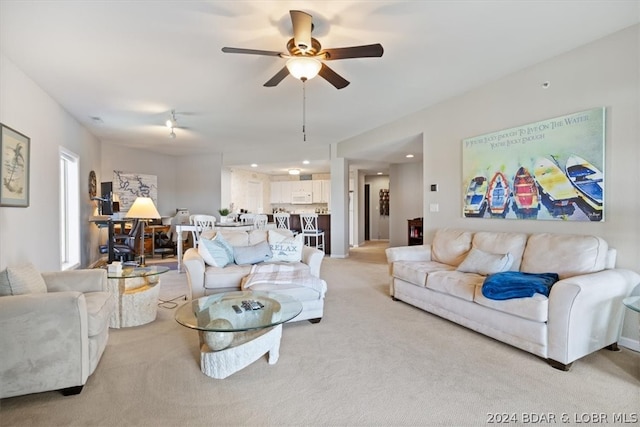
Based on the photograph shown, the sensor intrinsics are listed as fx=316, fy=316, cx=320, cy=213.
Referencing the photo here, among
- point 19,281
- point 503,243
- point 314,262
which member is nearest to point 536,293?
point 503,243

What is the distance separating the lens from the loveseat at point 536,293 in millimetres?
2238

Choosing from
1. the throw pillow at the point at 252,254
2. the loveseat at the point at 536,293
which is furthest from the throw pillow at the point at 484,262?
the throw pillow at the point at 252,254

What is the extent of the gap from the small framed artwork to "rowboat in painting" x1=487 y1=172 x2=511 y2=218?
4893 millimetres

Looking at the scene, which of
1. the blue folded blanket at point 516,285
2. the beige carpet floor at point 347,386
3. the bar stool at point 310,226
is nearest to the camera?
the beige carpet floor at point 347,386

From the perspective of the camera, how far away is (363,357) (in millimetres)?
2422

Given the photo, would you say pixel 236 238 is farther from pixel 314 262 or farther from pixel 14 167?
pixel 14 167

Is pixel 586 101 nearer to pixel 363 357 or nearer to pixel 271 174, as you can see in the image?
pixel 363 357

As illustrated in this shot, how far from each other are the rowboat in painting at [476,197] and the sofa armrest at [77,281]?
3.96m

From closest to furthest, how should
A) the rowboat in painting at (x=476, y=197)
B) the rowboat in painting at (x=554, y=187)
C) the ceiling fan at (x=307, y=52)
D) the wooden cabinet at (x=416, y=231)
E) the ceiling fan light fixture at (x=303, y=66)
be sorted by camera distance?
the ceiling fan at (x=307, y=52)
the ceiling fan light fixture at (x=303, y=66)
the rowboat in painting at (x=554, y=187)
the rowboat in painting at (x=476, y=197)
the wooden cabinet at (x=416, y=231)

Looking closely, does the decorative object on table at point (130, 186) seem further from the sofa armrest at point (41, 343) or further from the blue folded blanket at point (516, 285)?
A: the blue folded blanket at point (516, 285)

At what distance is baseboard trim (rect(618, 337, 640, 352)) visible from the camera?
Answer: 2.51 meters

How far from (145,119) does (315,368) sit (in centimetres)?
480

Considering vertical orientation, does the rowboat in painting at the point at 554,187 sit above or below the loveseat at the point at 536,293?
above

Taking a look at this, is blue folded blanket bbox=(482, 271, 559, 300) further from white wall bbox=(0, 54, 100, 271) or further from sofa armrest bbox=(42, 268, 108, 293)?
white wall bbox=(0, 54, 100, 271)
